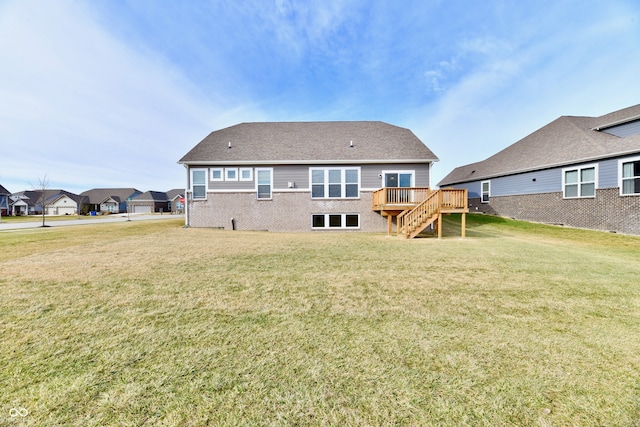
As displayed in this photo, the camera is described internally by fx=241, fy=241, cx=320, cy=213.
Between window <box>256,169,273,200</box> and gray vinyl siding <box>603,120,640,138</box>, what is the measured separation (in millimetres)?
21832

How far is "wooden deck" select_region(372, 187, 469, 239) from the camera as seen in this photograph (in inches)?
464

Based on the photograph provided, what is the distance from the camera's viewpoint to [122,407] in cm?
204

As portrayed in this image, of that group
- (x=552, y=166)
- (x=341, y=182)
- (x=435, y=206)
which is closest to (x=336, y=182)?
(x=341, y=182)

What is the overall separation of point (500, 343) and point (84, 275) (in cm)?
809

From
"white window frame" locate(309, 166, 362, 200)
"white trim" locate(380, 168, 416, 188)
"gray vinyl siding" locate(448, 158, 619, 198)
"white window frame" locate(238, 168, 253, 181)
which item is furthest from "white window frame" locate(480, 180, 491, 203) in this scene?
"white window frame" locate(238, 168, 253, 181)

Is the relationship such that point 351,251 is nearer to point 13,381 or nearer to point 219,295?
point 219,295

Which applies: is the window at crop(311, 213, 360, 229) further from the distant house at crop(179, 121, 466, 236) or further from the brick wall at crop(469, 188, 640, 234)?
the brick wall at crop(469, 188, 640, 234)

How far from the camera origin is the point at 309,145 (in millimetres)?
16422

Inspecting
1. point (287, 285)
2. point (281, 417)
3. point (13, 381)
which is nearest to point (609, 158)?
point (287, 285)

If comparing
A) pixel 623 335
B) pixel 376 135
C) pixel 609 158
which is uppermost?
pixel 376 135

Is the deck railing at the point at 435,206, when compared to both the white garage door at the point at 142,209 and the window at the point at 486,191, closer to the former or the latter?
the window at the point at 486,191

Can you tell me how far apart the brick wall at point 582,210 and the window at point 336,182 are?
13.5 metres

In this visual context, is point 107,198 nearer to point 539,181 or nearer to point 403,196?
point 403,196

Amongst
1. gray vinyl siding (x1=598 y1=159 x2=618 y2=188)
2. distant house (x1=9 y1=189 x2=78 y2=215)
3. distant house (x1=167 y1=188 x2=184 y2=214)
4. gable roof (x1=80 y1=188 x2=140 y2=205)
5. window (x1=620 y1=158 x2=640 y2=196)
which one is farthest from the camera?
gable roof (x1=80 y1=188 x2=140 y2=205)
